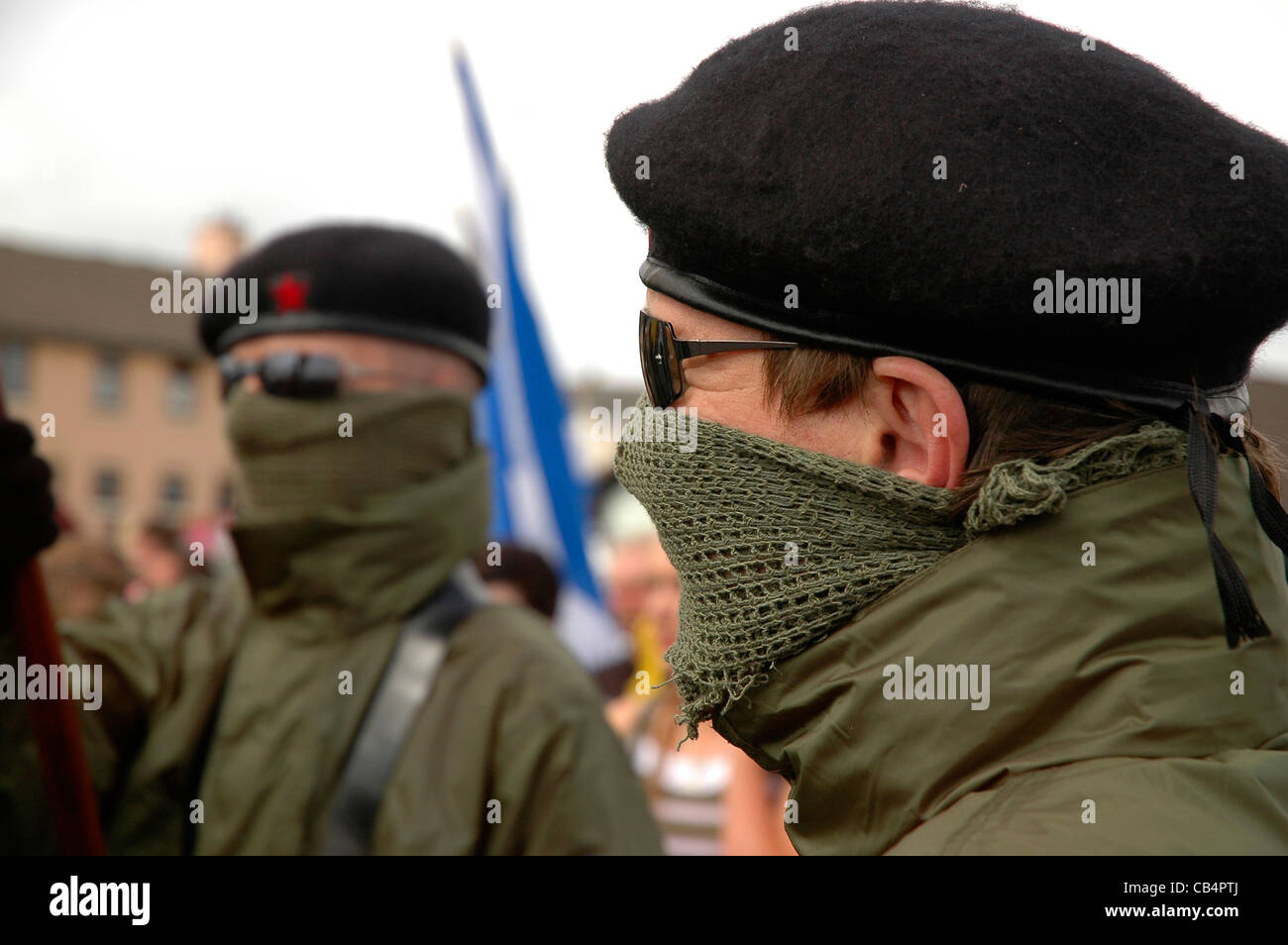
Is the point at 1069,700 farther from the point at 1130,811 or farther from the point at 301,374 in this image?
the point at 301,374

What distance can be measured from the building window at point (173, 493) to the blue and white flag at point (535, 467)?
134 feet

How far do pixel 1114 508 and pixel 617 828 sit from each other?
1.82 m

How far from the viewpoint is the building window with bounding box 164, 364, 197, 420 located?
46.7 metres

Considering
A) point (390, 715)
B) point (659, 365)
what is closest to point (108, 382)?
point (390, 715)

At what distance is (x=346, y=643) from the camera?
129 inches

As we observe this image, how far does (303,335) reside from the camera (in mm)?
3523

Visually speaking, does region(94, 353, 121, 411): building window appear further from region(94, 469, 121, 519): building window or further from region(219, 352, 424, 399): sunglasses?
region(219, 352, 424, 399): sunglasses

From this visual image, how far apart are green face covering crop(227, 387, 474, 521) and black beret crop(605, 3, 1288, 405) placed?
2107 mm

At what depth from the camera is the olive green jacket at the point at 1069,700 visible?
47.8 inches

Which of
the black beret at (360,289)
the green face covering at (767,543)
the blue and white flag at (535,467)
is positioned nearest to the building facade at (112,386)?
the blue and white flag at (535,467)

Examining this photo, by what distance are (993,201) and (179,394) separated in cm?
4945

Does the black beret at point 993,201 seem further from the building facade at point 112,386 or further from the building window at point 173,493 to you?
the building window at point 173,493
